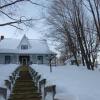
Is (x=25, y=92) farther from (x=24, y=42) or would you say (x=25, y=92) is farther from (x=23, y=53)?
(x=24, y=42)

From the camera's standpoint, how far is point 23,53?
58.8 metres

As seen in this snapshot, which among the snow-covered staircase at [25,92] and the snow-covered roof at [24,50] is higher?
the snow-covered roof at [24,50]

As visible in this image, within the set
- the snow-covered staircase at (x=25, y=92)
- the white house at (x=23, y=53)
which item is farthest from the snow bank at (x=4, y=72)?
the white house at (x=23, y=53)

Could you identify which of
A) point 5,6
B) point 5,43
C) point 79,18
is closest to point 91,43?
point 79,18

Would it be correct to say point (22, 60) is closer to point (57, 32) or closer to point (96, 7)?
point (57, 32)

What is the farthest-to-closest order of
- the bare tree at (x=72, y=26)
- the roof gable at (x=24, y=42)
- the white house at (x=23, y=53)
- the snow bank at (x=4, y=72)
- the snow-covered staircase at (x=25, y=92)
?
the roof gable at (x=24, y=42)
the white house at (x=23, y=53)
the bare tree at (x=72, y=26)
the snow bank at (x=4, y=72)
the snow-covered staircase at (x=25, y=92)

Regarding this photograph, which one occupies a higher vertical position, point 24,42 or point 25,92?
point 24,42

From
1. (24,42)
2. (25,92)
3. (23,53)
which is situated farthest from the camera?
(24,42)

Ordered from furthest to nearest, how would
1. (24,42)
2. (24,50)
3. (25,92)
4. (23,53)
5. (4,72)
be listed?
(24,42), (24,50), (23,53), (4,72), (25,92)

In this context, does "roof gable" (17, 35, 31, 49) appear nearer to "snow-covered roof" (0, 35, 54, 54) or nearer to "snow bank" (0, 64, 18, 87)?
"snow-covered roof" (0, 35, 54, 54)

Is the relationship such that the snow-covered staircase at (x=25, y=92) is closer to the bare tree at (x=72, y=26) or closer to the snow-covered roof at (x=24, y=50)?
the bare tree at (x=72, y=26)

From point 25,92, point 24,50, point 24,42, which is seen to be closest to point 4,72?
point 25,92

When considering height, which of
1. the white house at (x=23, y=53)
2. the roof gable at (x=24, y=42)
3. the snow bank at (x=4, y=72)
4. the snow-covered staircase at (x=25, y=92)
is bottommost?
the snow-covered staircase at (x=25, y=92)

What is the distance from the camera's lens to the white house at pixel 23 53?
5847 cm
